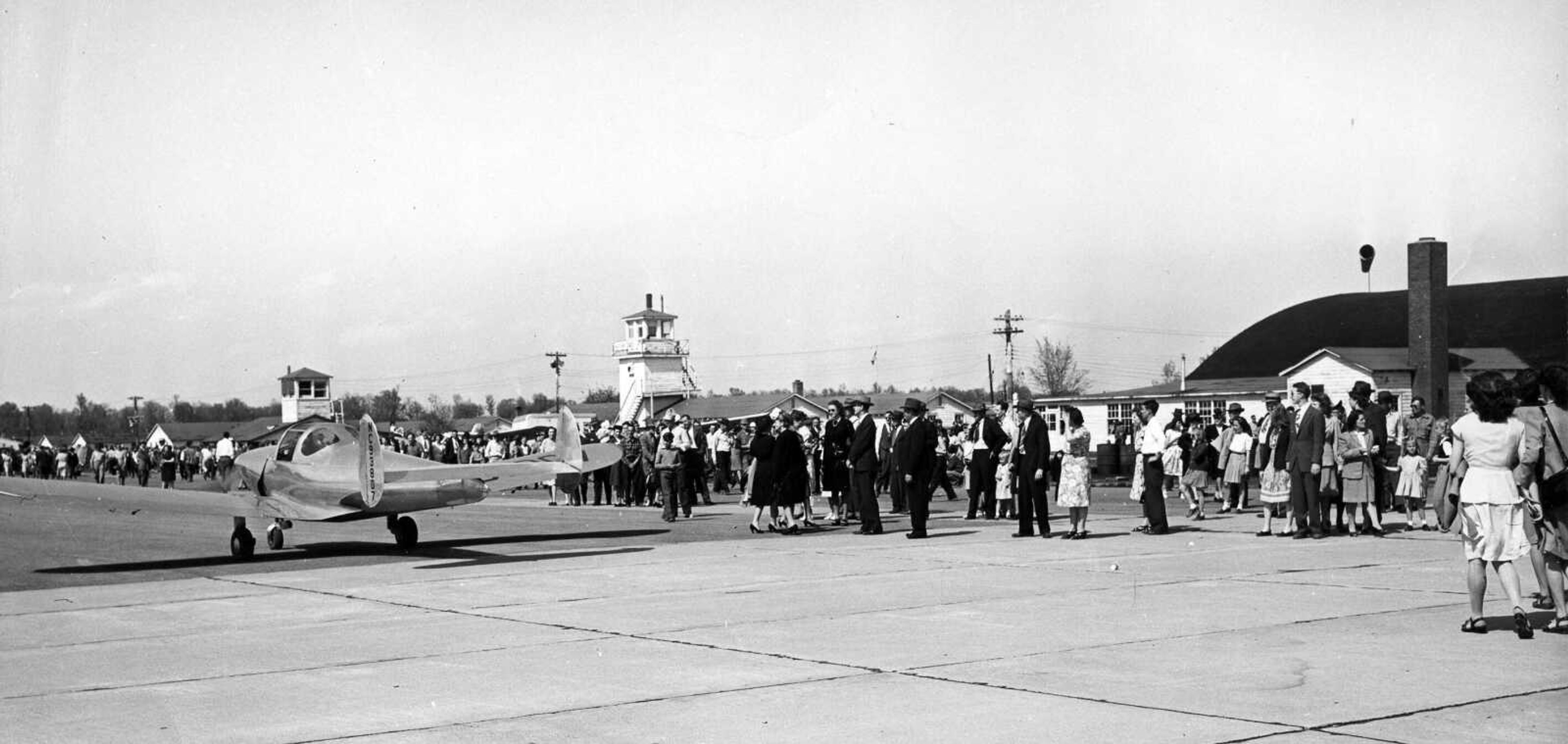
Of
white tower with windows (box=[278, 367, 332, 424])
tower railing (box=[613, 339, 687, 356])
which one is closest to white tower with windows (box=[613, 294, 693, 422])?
tower railing (box=[613, 339, 687, 356])

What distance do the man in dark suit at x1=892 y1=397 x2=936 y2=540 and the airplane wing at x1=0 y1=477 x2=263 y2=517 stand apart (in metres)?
8.24

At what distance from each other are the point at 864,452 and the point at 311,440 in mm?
7310

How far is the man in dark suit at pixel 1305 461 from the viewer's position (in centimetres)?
1680

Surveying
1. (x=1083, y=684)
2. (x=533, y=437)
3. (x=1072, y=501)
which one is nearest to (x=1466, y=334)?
(x=533, y=437)

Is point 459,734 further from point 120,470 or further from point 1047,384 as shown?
point 1047,384

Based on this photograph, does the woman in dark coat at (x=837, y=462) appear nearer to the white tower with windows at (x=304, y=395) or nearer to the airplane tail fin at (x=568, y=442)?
the airplane tail fin at (x=568, y=442)

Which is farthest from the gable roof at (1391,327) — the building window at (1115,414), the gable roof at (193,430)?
the gable roof at (193,430)

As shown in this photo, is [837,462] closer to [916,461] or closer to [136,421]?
[916,461]

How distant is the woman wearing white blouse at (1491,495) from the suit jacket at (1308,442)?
7482 millimetres

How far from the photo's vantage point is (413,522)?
18.2 meters

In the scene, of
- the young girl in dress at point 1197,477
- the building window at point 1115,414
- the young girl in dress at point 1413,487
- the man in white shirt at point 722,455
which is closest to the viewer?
the young girl in dress at point 1413,487

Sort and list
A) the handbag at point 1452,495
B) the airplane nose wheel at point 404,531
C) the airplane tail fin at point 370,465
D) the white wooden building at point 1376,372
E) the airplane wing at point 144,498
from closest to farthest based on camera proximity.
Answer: the handbag at point 1452,495
the airplane tail fin at point 370,465
the airplane wing at point 144,498
the airplane nose wheel at point 404,531
the white wooden building at point 1376,372

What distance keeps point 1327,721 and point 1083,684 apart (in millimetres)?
A: 1428

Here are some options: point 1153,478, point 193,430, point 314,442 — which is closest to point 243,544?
point 314,442
